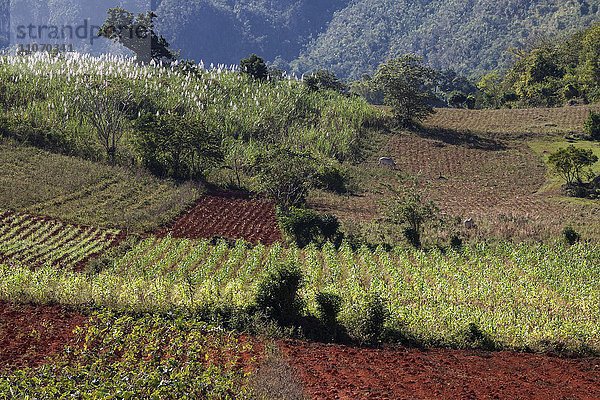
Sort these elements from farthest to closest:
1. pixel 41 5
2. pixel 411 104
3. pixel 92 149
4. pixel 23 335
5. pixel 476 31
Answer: pixel 41 5 < pixel 476 31 < pixel 411 104 < pixel 92 149 < pixel 23 335

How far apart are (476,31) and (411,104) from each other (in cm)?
11276

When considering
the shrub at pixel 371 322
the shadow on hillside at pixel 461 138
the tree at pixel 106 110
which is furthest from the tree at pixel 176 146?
the shrub at pixel 371 322

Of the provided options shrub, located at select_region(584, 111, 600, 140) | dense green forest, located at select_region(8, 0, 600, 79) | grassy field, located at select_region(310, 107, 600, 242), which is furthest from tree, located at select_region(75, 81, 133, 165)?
dense green forest, located at select_region(8, 0, 600, 79)

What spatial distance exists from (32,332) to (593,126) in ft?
171

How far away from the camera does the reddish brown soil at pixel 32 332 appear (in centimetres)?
1220

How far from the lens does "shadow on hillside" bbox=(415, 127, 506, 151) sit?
185 ft

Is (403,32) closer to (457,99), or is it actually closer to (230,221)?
(457,99)

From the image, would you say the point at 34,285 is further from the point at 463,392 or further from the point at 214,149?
the point at 214,149

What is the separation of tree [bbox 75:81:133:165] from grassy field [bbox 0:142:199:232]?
11.9 ft

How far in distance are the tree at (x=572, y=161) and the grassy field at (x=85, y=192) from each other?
22.3 meters

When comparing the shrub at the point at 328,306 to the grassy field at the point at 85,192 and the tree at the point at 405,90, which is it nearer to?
the grassy field at the point at 85,192

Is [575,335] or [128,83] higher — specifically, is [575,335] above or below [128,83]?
below

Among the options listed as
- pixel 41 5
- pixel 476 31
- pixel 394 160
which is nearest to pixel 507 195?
pixel 394 160

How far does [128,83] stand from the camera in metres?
52.3
